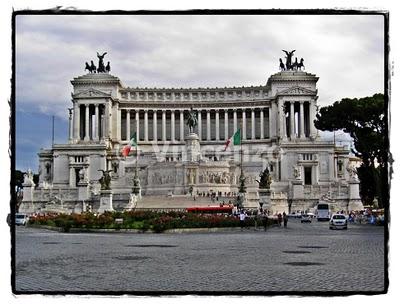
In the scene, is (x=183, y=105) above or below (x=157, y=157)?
above

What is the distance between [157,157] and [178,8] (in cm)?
8472

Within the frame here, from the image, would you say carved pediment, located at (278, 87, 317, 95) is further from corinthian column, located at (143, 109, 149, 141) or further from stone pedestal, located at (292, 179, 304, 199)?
stone pedestal, located at (292, 179, 304, 199)

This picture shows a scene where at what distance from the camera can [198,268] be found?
16.1 meters

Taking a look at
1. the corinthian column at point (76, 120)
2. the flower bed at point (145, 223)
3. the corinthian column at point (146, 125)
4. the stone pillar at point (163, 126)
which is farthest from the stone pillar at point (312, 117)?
the flower bed at point (145, 223)

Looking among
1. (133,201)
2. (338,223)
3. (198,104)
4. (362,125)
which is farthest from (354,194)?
(198,104)

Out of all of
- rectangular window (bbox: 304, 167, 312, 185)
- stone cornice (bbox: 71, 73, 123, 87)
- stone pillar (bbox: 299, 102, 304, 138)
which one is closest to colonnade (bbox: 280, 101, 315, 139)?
stone pillar (bbox: 299, 102, 304, 138)

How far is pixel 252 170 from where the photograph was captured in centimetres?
8688

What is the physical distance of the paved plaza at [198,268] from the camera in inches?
495

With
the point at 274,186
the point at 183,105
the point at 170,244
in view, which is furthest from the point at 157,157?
the point at 170,244

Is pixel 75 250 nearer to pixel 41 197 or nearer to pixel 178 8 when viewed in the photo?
pixel 178 8

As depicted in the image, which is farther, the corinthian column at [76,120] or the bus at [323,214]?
the corinthian column at [76,120]

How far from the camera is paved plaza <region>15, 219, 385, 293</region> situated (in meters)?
12.6

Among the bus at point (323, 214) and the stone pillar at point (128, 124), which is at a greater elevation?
the stone pillar at point (128, 124)

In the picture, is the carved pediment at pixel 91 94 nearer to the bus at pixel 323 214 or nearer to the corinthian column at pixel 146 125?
the corinthian column at pixel 146 125
